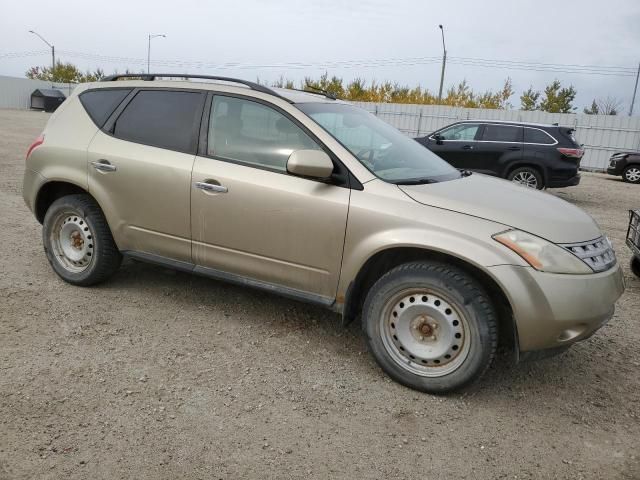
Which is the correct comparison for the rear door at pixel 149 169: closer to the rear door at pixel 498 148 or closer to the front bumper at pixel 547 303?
the front bumper at pixel 547 303

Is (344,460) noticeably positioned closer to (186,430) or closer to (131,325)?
(186,430)

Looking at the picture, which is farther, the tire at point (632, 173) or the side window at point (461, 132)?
the tire at point (632, 173)

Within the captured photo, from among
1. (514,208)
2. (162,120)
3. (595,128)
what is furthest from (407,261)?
(595,128)

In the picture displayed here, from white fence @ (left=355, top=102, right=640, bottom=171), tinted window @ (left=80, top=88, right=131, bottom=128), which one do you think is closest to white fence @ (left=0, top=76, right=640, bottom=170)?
white fence @ (left=355, top=102, right=640, bottom=171)

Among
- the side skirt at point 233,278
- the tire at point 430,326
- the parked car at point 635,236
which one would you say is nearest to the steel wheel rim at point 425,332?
the tire at point 430,326

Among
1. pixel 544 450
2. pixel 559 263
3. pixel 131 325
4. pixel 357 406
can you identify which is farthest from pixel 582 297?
pixel 131 325

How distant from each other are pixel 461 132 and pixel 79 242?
9.91m

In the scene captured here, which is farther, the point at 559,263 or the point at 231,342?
the point at 231,342

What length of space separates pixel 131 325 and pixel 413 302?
6.75 feet

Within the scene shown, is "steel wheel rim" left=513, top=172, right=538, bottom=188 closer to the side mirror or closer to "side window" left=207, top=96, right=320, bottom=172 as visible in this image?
"side window" left=207, top=96, right=320, bottom=172

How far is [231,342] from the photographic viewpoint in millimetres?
3734

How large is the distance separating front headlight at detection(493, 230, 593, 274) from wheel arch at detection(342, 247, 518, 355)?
215 millimetres

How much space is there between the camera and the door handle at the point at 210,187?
3642 millimetres

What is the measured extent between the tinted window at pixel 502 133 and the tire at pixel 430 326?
378 inches
